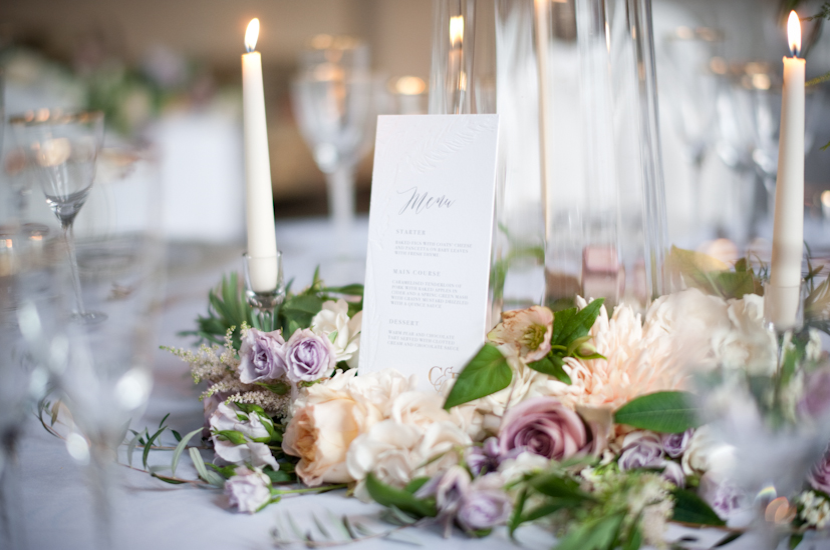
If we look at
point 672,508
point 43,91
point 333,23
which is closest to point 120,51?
point 333,23

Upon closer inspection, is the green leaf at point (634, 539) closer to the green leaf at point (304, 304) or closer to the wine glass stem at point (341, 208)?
the green leaf at point (304, 304)

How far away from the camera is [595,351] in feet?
1.51

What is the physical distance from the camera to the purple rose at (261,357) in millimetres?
505

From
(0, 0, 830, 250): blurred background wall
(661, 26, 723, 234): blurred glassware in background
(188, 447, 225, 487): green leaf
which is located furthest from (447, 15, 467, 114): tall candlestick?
(0, 0, 830, 250): blurred background wall

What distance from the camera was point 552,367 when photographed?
0.46m

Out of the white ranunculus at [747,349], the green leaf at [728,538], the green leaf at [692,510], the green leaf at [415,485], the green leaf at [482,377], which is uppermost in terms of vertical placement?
the white ranunculus at [747,349]

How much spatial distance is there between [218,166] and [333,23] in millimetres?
1695

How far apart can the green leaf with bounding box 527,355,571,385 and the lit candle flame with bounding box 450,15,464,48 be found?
1.02 ft

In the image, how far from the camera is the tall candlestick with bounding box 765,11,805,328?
1.51 ft

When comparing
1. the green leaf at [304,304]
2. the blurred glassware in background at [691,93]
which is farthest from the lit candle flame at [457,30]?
the blurred glassware in background at [691,93]

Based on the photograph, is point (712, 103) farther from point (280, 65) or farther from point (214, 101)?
point (280, 65)

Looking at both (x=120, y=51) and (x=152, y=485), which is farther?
(x=120, y=51)

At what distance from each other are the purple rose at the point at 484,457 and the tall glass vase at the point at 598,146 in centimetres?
19

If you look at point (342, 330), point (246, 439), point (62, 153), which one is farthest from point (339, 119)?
point (246, 439)
